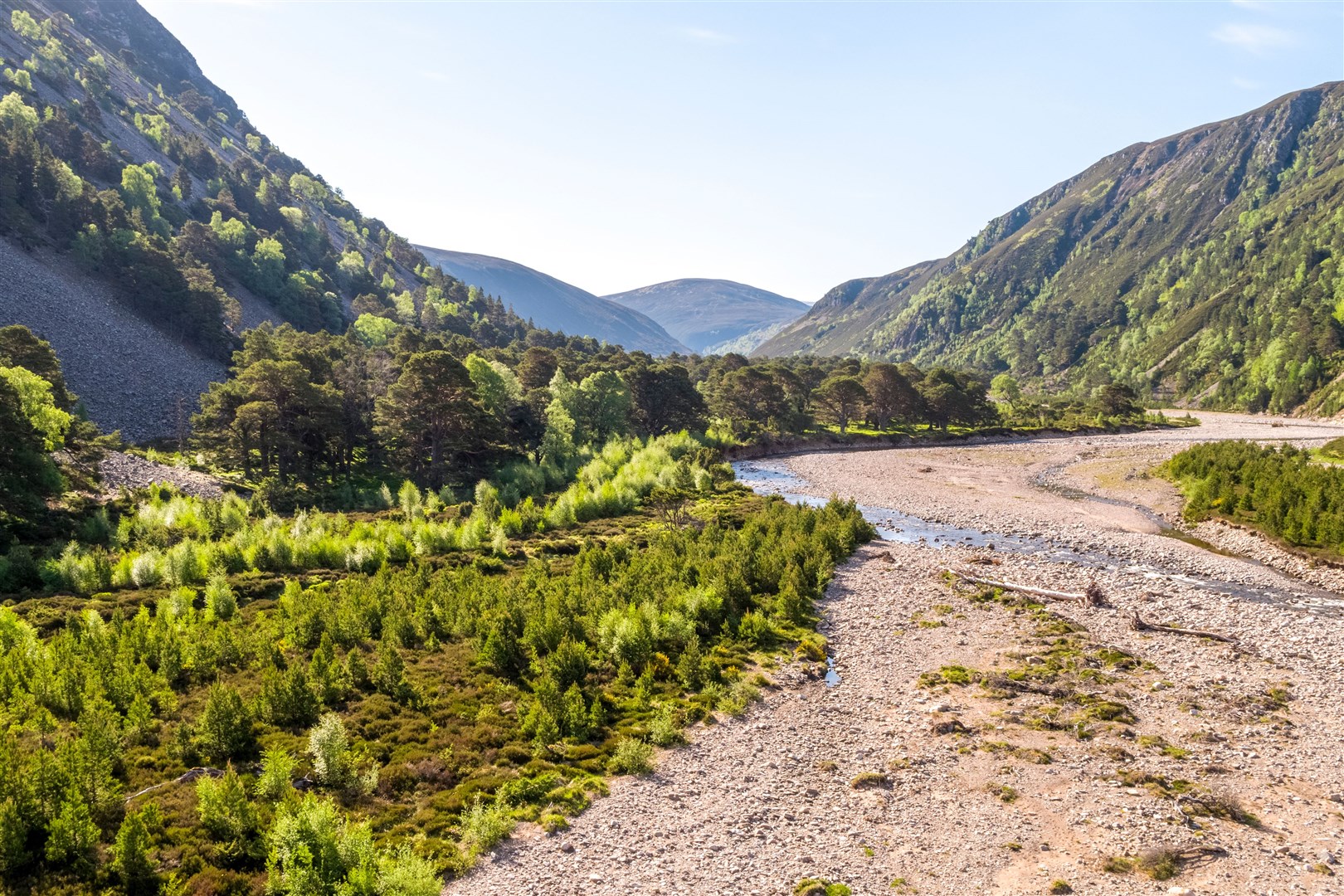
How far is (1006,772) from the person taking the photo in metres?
20.2

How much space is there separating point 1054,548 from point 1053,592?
→ 1283 centimetres

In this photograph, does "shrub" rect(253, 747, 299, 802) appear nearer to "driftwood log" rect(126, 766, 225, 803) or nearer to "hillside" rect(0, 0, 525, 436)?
"driftwood log" rect(126, 766, 225, 803)

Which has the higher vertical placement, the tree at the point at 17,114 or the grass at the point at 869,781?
the tree at the point at 17,114

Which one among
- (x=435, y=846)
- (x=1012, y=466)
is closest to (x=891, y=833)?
(x=435, y=846)

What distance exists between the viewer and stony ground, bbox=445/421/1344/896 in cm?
1586

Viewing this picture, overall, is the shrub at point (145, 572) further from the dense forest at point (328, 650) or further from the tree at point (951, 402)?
the tree at point (951, 402)

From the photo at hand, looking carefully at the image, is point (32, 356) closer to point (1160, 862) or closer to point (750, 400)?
point (1160, 862)

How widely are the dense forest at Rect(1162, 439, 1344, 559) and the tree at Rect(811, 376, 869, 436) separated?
195 ft

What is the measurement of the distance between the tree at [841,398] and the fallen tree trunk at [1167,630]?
9266 cm

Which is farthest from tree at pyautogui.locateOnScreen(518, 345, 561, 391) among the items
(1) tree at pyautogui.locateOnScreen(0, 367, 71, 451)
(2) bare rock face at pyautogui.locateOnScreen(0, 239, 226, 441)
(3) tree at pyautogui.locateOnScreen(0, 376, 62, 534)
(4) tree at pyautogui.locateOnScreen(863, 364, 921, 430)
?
(4) tree at pyautogui.locateOnScreen(863, 364, 921, 430)

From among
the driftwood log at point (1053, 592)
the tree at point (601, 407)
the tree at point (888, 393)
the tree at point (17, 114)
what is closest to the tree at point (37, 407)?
the tree at point (601, 407)

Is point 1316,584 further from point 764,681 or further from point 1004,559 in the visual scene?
point 764,681

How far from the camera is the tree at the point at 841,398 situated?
126 metres

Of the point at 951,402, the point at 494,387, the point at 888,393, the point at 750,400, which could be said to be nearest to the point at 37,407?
the point at 494,387
